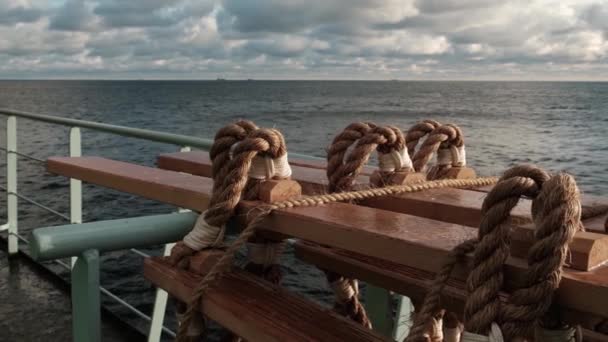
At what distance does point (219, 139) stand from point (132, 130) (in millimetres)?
1631

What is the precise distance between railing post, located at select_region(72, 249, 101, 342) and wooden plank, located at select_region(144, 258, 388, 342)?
16 cm

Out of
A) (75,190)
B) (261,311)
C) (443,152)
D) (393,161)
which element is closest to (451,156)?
(443,152)

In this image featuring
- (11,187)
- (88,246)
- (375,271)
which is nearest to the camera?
(88,246)

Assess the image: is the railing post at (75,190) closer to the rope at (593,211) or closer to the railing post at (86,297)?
the railing post at (86,297)

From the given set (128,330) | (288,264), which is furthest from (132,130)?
(288,264)

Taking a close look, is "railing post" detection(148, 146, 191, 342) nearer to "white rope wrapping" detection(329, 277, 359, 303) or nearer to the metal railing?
the metal railing

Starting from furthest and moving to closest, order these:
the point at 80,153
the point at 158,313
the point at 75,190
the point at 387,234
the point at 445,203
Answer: the point at 80,153, the point at 75,190, the point at 158,313, the point at 445,203, the point at 387,234

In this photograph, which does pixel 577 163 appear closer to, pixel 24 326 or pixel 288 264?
pixel 288 264

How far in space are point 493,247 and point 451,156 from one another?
0.95m

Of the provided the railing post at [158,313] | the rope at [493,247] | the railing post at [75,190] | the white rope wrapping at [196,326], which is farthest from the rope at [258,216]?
the railing post at [75,190]

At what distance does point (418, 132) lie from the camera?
1805mm

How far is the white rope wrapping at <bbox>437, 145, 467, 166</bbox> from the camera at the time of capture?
1.75 metres

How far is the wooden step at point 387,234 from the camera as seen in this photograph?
78cm

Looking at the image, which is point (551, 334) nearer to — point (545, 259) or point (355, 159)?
point (545, 259)
